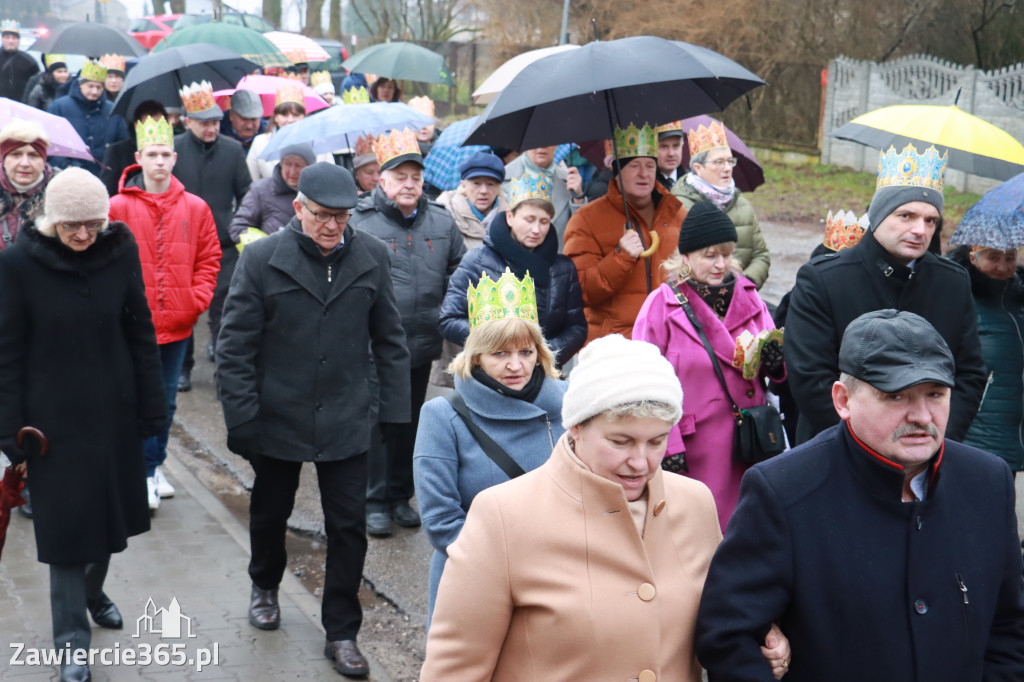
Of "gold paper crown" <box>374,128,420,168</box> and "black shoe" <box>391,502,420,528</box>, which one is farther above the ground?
"gold paper crown" <box>374,128,420,168</box>

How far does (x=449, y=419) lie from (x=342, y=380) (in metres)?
1.52

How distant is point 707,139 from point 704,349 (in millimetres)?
2851

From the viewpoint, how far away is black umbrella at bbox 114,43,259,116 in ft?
33.9

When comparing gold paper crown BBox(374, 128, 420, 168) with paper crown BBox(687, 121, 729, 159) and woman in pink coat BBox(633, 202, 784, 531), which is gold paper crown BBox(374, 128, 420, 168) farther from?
woman in pink coat BBox(633, 202, 784, 531)

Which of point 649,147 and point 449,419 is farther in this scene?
point 649,147

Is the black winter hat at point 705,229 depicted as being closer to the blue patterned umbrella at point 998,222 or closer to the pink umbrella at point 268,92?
the blue patterned umbrella at point 998,222

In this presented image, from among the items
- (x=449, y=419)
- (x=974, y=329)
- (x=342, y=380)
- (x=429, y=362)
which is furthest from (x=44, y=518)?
(x=974, y=329)

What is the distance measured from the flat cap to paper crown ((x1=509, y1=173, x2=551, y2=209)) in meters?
1.16

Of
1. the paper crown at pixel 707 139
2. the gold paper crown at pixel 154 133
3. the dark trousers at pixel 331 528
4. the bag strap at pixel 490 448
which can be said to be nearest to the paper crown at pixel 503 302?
the bag strap at pixel 490 448

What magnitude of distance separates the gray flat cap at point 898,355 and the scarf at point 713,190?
14.8 ft

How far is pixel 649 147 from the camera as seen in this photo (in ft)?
20.9

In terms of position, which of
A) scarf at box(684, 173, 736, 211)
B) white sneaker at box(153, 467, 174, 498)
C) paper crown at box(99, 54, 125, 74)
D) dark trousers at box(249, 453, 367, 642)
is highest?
paper crown at box(99, 54, 125, 74)

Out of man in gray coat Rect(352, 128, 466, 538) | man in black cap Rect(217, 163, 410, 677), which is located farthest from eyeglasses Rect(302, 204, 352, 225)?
man in gray coat Rect(352, 128, 466, 538)

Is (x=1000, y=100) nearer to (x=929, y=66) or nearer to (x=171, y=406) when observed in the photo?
(x=929, y=66)
